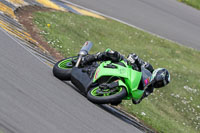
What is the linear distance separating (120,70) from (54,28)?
249 inches

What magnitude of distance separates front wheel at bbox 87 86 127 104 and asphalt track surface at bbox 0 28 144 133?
0.18 meters

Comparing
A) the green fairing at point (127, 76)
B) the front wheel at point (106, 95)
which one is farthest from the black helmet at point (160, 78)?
the front wheel at point (106, 95)

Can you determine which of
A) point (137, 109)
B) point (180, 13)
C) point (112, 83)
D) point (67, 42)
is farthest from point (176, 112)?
point (180, 13)

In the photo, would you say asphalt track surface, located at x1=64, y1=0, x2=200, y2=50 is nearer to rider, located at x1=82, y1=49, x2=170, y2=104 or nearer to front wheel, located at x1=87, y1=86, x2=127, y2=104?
rider, located at x1=82, y1=49, x2=170, y2=104

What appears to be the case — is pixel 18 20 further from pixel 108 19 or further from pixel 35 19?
pixel 108 19

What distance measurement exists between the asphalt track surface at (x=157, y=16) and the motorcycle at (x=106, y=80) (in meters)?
10.1

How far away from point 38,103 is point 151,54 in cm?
1012

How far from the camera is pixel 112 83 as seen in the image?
326 inches

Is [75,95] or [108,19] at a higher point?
[75,95]

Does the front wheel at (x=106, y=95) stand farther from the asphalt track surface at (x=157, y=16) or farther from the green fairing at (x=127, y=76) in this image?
the asphalt track surface at (x=157, y=16)

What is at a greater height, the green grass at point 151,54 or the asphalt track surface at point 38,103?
the asphalt track surface at point 38,103

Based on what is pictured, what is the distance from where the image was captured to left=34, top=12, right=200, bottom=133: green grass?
11.8 meters

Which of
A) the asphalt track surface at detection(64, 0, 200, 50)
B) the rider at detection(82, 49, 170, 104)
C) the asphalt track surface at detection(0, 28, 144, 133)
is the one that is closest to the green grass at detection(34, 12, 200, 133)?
the asphalt track surface at detection(64, 0, 200, 50)

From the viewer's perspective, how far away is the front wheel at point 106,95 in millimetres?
7957
